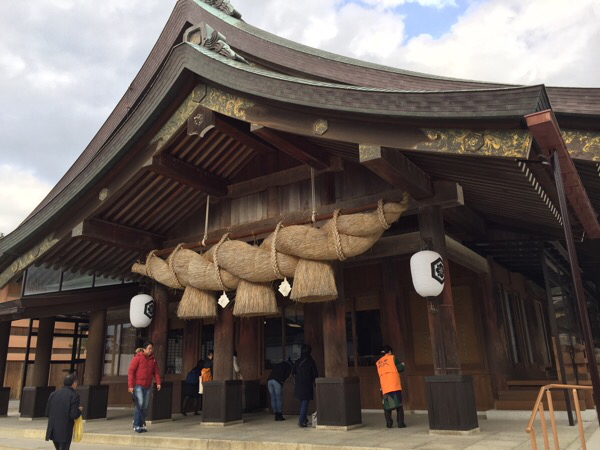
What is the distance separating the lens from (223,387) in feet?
27.1

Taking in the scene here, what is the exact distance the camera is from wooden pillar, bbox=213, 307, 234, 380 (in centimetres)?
856

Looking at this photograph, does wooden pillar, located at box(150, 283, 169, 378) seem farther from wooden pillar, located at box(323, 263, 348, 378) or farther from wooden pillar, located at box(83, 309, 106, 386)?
wooden pillar, located at box(323, 263, 348, 378)

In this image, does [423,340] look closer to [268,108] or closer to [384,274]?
[384,274]

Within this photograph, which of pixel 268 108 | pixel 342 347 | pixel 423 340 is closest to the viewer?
pixel 268 108

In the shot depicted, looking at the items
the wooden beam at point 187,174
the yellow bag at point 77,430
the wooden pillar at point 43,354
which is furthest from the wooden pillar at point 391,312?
the wooden pillar at point 43,354

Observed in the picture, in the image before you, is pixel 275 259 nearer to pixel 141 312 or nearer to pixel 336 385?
pixel 336 385

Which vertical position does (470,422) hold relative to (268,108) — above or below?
below

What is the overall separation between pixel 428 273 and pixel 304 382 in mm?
2987

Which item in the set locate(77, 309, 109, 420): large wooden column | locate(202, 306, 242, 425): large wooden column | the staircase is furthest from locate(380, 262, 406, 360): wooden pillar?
locate(77, 309, 109, 420): large wooden column

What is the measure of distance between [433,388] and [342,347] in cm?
159

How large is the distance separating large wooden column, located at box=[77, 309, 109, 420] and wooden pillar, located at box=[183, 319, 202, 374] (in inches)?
84.8

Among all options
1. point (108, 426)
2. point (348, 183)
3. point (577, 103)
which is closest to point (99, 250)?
point (108, 426)

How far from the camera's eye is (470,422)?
242 inches

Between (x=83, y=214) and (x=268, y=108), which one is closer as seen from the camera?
(x=268, y=108)
